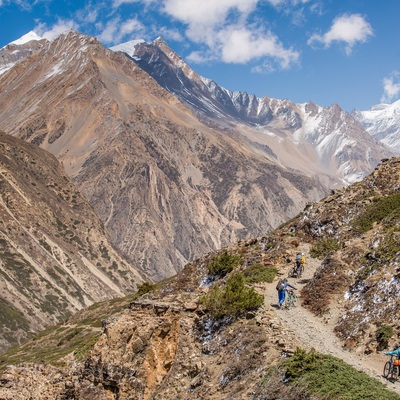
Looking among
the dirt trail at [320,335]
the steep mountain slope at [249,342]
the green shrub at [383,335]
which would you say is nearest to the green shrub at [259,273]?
the steep mountain slope at [249,342]

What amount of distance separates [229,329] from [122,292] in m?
157

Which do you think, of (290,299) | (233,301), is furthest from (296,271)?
(233,301)

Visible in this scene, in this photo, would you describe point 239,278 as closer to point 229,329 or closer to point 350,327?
point 229,329

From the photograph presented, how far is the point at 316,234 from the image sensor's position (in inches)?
1350

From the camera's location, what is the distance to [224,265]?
33.2 meters

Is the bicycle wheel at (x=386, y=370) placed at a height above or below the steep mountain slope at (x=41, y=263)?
below

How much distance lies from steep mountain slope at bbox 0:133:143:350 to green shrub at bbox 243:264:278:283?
97572mm

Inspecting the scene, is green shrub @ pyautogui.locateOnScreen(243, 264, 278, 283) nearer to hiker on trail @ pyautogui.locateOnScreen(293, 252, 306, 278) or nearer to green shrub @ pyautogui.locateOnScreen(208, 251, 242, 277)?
hiker on trail @ pyautogui.locateOnScreen(293, 252, 306, 278)

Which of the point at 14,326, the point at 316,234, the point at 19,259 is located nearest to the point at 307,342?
the point at 316,234

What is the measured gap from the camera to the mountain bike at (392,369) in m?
15.9

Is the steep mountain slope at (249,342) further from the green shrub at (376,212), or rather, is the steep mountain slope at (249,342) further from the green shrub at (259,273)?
the green shrub at (376,212)

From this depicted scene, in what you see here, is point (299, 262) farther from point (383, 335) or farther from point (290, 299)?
point (383, 335)

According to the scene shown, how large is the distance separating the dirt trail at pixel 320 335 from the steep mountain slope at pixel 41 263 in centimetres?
10410

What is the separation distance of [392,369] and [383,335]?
2.40 m
